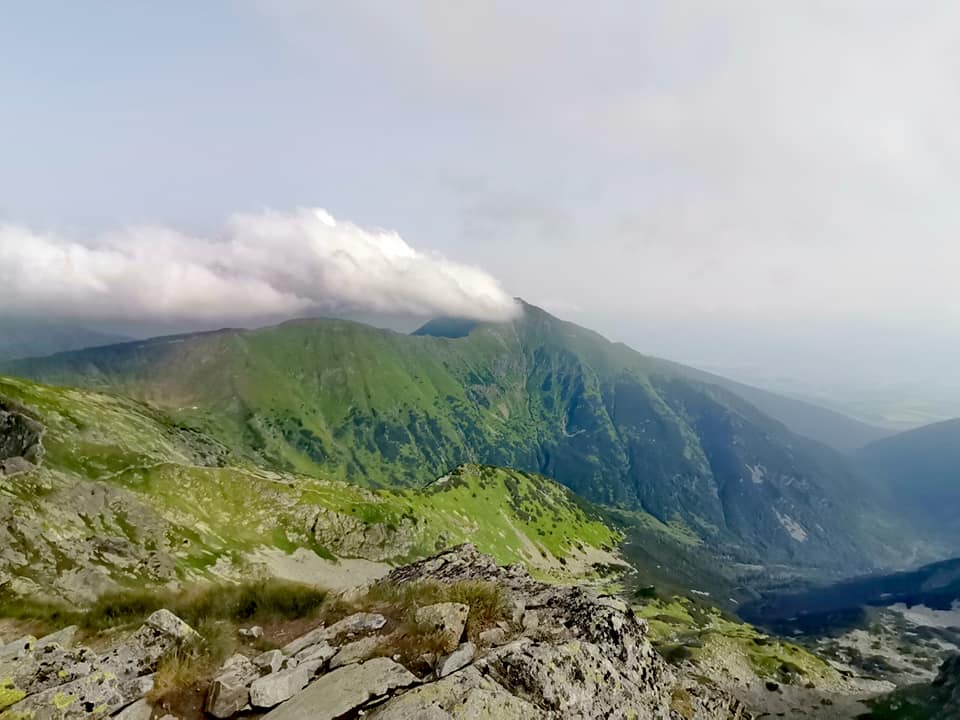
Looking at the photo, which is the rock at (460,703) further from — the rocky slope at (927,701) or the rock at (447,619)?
the rocky slope at (927,701)

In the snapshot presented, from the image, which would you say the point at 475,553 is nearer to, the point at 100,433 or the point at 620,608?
the point at 620,608

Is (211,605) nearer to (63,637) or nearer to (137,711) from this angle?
(63,637)

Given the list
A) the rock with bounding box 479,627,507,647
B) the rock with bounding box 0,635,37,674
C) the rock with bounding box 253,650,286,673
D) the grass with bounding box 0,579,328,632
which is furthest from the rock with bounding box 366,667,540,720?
the rock with bounding box 0,635,37,674

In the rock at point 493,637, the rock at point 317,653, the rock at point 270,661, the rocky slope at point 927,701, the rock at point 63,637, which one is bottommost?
the rocky slope at point 927,701

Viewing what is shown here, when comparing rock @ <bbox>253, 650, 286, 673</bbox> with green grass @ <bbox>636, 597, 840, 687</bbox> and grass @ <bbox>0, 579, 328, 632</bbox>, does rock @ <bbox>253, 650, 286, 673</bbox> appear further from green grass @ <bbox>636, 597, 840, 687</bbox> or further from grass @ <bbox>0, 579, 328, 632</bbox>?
green grass @ <bbox>636, 597, 840, 687</bbox>

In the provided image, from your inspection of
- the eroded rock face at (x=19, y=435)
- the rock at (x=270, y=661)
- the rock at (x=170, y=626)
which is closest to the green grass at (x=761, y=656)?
the rock at (x=270, y=661)

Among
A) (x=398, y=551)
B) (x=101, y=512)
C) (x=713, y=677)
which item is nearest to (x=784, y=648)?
(x=713, y=677)
